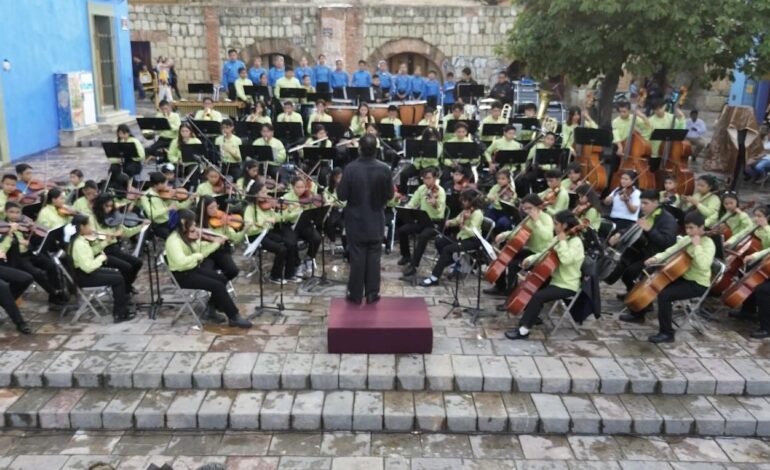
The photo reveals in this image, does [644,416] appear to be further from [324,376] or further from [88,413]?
[88,413]

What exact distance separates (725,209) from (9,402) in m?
8.00

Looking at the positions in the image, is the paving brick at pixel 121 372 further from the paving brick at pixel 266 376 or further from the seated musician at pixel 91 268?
the paving brick at pixel 266 376

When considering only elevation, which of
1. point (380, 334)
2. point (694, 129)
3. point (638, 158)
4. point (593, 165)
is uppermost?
point (694, 129)

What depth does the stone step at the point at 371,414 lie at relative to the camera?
5891 millimetres

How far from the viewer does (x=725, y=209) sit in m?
8.41

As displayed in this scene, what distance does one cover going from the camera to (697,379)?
631 cm

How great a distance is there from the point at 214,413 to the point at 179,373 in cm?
60

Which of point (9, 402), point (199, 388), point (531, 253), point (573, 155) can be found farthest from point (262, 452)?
point (573, 155)

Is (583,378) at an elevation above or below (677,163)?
below

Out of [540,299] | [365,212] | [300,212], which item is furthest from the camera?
[300,212]

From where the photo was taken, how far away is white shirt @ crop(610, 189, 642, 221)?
29.2 feet

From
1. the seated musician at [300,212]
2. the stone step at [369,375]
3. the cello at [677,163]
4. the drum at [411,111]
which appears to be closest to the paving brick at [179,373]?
Result: the stone step at [369,375]

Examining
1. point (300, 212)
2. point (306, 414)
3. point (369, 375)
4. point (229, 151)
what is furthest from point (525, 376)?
point (229, 151)

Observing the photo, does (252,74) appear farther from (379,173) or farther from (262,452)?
(262,452)
